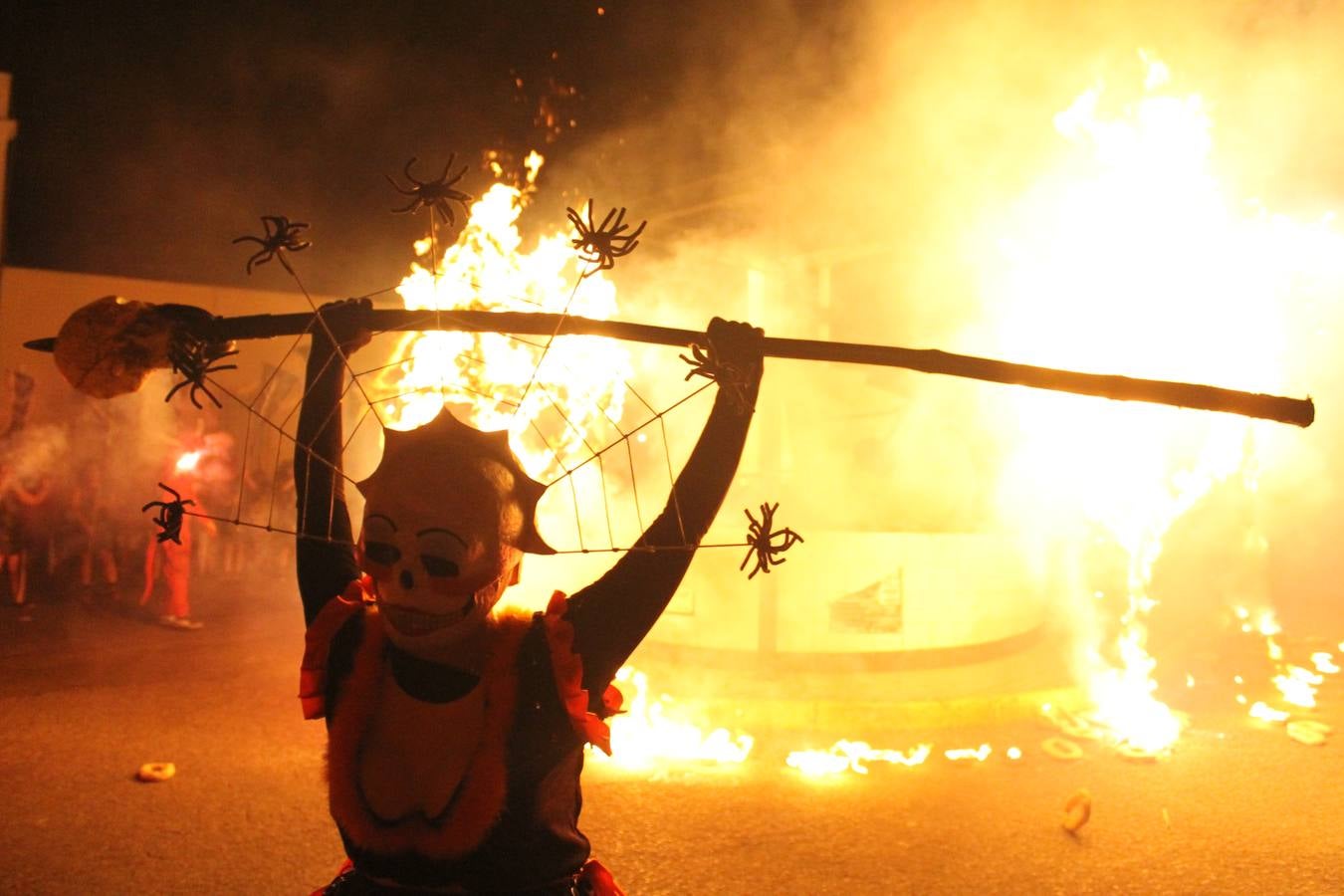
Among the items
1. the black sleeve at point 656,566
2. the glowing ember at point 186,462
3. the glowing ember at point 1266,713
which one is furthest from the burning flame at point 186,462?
the glowing ember at point 1266,713

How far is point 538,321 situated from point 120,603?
38.9 feet

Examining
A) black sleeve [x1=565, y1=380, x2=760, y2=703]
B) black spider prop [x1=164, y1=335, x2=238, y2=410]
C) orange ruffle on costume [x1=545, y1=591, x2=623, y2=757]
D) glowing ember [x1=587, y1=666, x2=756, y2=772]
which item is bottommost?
glowing ember [x1=587, y1=666, x2=756, y2=772]

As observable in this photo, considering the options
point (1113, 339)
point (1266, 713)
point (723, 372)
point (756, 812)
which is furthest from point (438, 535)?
point (1113, 339)

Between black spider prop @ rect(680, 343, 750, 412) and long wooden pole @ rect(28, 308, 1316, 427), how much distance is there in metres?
A: 0.06

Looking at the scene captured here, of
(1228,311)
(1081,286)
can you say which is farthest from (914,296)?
(1228,311)

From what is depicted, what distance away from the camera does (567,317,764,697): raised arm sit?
77.4 inches

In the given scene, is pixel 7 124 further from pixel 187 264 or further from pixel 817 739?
pixel 817 739

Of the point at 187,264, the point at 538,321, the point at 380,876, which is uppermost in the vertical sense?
the point at 187,264

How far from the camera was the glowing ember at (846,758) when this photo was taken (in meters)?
6.02

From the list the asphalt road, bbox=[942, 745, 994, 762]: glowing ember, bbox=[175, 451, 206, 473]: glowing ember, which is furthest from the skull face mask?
bbox=[175, 451, 206, 473]: glowing ember

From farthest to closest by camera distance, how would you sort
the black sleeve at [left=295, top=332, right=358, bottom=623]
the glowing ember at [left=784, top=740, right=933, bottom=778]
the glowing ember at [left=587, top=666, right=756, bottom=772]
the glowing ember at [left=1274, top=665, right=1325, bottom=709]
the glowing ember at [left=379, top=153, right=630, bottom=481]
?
the glowing ember at [left=1274, top=665, right=1325, bottom=709] < the glowing ember at [left=379, top=153, right=630, bottom=481] < the glowing ember at [left=587, top=666, right=756, bottom=772] < the glowing ember at [left=784, top=740, right=933, bottom=778] < the black sleeve at [left=295, top=332, right=358, bottom=623]

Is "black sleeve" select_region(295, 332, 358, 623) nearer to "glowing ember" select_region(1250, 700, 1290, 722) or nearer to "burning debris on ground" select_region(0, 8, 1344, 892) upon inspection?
"burning debris on ground" select_region(0, 8, 1344, 892)

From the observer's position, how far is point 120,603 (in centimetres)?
1162

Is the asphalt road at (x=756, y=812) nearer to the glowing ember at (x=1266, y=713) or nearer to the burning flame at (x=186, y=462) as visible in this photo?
the glowing ember at (x=1266, y=713)
